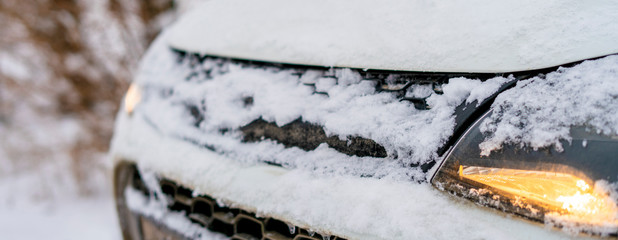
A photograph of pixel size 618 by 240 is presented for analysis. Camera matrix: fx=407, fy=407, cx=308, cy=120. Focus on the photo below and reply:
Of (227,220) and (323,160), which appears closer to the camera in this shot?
(323,160)

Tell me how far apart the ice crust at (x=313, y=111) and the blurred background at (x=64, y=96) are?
2.21 metres

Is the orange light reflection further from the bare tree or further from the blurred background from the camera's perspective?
the bare tree

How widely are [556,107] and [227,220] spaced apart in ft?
3.10

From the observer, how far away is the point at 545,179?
82 cm

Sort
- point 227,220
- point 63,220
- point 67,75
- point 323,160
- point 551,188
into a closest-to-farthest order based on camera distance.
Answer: point 551,188, point 323,160, point 227,220, point 63,220, point 67,75

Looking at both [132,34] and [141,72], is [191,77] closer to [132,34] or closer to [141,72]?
[141,72]

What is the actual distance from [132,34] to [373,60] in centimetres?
317

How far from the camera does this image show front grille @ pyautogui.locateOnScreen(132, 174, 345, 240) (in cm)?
115

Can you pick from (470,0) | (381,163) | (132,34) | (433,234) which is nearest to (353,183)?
(381,163)

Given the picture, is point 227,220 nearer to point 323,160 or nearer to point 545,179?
point 323,160

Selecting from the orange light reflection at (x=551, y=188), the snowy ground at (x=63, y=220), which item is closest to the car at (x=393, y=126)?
the orange light reflection at (x=551, y=188)

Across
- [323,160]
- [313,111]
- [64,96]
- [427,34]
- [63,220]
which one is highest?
[427,34]

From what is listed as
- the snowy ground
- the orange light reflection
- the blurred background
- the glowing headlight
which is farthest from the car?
the blurred background

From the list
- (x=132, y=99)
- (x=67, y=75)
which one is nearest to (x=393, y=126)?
(x=132, y=99)
